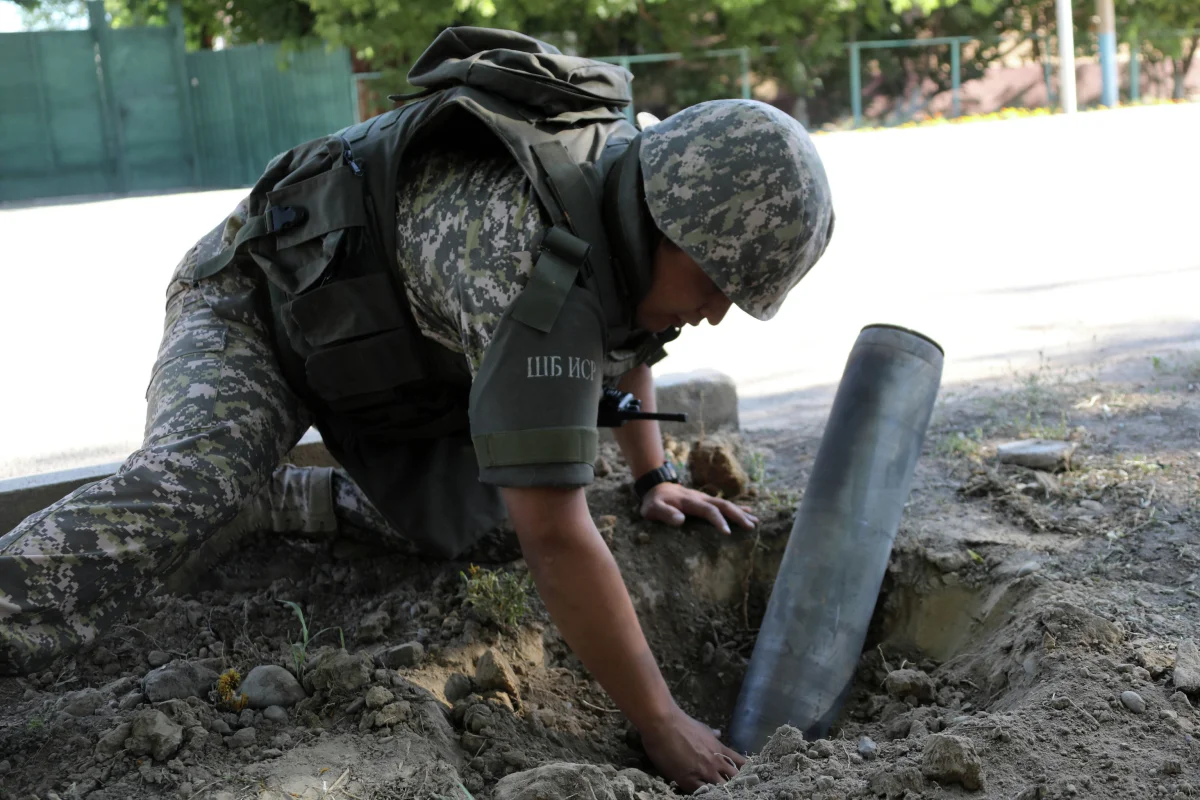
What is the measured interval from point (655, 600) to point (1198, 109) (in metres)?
17.5

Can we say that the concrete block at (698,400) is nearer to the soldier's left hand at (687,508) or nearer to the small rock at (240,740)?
the soldier's left hand at (687,508)

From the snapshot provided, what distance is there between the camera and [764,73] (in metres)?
22.0

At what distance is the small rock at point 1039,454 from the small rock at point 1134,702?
1329 mm

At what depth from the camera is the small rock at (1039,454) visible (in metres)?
3.33

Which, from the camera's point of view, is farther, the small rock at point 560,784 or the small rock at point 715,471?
the small rock at point 715,471

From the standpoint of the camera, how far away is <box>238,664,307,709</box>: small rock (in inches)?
89.4

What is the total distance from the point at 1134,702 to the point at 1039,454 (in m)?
1.38

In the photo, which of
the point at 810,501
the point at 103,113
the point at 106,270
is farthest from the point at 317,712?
the point at 103,113

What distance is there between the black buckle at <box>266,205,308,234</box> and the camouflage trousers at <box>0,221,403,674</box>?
9.3 inches

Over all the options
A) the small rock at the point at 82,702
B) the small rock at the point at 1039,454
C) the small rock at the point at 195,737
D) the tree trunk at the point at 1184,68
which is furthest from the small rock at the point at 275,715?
the tree trunk at the point at 1184,68

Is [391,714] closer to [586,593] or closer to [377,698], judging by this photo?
[377,698]

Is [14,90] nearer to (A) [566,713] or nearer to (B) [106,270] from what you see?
(B) [106,270]

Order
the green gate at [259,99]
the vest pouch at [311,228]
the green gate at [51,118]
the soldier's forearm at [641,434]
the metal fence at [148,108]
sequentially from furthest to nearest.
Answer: the green gate at [259,99] → the metal fence at [148,108] → the green gate at [51,118] → the soldier's forearm at [641,434] → the vest pouch at [311,228]

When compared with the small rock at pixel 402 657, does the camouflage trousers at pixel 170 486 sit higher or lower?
higher
